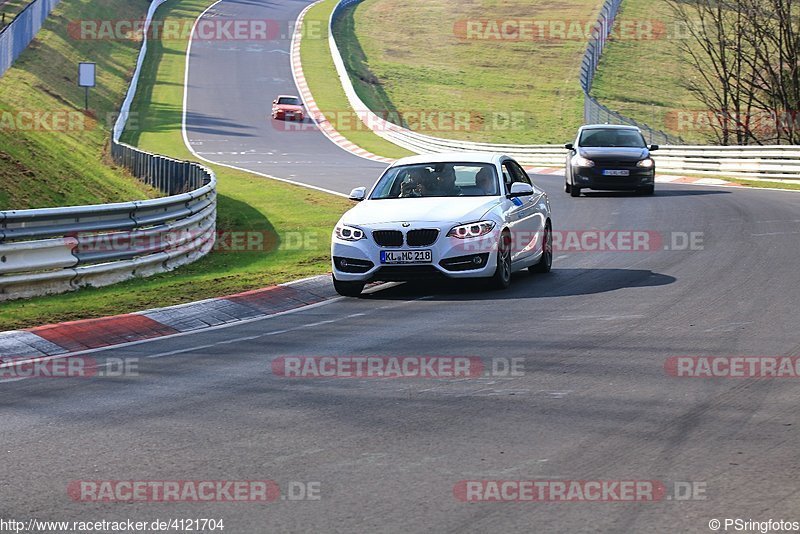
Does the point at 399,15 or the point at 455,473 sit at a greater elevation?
the point at 399,15

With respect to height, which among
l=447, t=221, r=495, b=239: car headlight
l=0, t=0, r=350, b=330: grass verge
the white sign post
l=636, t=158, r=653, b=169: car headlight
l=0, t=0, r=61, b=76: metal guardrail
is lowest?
l=0, t=0, r=350, b=330: grass verge

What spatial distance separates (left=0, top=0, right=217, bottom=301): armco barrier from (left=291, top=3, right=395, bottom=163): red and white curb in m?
25.4

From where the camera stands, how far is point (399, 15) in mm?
100000

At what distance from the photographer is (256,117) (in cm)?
6069

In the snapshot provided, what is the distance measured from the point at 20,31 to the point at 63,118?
23.1 ft

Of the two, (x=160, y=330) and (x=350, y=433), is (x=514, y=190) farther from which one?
(x=350, y=433)

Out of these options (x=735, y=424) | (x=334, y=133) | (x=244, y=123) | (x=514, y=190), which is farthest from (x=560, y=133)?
(x=735, y=424)

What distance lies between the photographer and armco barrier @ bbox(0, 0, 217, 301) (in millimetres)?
13711

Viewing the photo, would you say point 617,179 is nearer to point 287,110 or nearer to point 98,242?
point 98,242

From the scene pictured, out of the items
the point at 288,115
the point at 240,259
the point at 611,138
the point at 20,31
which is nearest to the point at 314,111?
the point at 288,115

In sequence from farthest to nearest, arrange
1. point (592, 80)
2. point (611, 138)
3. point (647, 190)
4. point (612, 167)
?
point (592, 80), point (611, 138), point (647, 190), point (612, 167)

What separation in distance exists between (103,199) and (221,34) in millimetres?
67919

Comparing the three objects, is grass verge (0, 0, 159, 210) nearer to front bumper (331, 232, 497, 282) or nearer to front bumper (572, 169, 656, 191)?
front bumper (331, 232, 497, 282)

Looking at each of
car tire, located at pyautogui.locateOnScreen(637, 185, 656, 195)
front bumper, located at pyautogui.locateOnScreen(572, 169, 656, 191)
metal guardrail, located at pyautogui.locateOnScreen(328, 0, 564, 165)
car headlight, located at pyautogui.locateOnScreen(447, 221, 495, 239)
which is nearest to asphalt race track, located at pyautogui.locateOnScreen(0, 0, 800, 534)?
car headlight, located at pyautogui.locateOnScreen(447, 221, 495, 239)
